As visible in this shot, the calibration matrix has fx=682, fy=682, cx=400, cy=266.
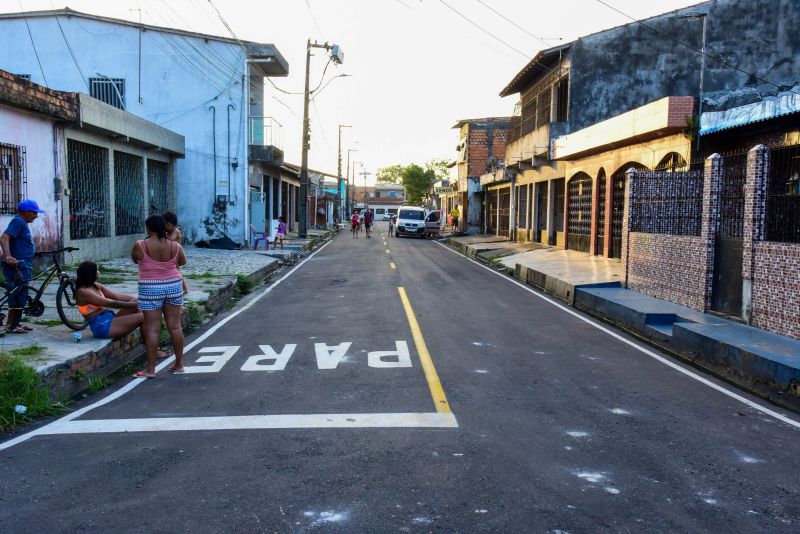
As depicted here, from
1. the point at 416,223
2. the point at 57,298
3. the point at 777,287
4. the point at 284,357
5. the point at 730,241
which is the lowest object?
the point at 284,357

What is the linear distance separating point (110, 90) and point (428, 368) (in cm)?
2448

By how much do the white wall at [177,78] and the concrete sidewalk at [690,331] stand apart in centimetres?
1434

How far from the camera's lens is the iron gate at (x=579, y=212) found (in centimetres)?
2606

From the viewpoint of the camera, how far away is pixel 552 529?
388 cm

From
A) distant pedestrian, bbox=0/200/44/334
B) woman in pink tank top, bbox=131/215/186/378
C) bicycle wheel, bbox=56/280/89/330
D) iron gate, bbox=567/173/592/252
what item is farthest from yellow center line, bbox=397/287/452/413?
iron gate, bbox=567/173/592/252

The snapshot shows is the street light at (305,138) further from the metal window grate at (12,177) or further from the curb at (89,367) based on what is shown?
the curb at (89,367)

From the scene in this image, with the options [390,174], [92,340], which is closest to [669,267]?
[92,340]

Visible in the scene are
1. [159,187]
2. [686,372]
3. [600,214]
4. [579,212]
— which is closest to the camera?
[686,372]

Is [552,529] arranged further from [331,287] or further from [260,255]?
[260,255]

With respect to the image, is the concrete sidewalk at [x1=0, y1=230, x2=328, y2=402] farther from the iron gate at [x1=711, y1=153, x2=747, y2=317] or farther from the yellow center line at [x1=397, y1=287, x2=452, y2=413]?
the iron gate at [x1=711, y1=153, x2=747, y2=317]

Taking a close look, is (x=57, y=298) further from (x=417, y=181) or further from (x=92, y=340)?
(x=417, y=181)

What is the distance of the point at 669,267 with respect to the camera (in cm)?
1349

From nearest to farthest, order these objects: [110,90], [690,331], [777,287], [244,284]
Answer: [690,331] < [777,287] < [244,284] < [110,90]

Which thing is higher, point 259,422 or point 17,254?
point 17,254
